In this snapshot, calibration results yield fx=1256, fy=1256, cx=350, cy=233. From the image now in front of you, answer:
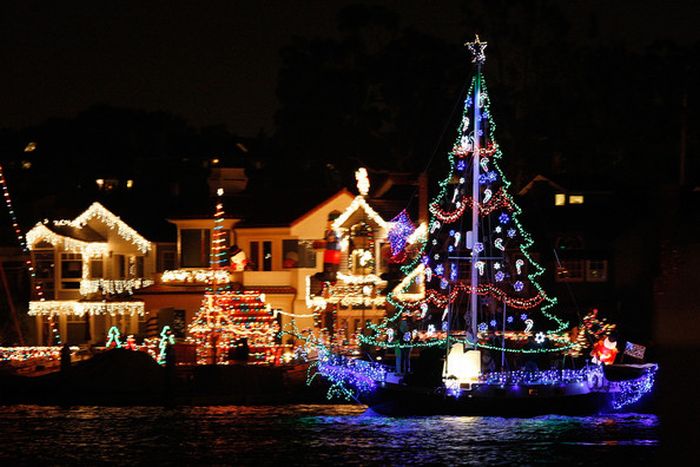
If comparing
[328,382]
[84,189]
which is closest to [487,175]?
[328,382]

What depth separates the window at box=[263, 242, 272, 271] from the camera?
62644 millimetres

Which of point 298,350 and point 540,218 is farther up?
point 540,218

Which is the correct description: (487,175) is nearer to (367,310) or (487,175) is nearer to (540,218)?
(367,310)

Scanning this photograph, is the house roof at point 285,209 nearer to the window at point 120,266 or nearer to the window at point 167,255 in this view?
the window at point 167,255

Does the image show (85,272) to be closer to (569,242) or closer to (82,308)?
(82,308)

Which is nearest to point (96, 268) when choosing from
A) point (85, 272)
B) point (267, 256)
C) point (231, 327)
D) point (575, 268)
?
point (85, 272)

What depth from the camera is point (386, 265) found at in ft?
201

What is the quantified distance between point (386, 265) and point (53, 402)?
18113mm

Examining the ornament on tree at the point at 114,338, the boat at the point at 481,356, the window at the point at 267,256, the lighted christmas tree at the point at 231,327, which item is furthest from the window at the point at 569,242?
the ornament on tree at the point at 114,338

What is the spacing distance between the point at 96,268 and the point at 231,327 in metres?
15.8

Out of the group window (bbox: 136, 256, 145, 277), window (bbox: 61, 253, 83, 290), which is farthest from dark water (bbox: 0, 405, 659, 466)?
window (bbox: 136, 256, 145, 277)

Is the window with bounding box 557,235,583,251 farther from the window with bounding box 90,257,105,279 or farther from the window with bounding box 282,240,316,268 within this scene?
the window with bounding box 90,257,105,279

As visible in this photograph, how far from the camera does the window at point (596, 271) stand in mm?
70750

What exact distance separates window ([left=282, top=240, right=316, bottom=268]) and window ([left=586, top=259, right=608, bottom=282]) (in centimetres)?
1774
